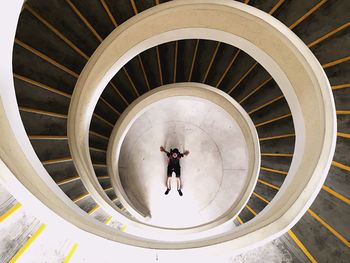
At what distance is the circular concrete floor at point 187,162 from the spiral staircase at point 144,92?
1066 mm

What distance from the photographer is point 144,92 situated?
6973 millimetres

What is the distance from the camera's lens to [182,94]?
22.4 ft

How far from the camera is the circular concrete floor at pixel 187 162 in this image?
792 centimetres

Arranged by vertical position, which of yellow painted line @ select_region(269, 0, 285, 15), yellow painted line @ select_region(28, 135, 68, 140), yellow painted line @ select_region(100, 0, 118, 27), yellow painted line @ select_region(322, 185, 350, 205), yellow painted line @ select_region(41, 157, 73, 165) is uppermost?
yellow painted line @ select_region(100, 0, 118, 27)

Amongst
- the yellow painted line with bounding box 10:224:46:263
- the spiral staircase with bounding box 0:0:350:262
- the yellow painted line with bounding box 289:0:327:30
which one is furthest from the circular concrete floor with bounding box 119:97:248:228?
the yellow painted line with bounding box 10:224:46:263

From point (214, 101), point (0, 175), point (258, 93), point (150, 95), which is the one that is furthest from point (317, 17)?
point (0, 175)

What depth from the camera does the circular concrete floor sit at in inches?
312

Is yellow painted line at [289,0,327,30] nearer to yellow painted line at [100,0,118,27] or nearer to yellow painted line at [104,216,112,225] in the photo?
yellow painted line at [100,0,118,27]

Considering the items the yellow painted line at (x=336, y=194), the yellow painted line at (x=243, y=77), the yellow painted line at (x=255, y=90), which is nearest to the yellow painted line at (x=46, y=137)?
the yellow painted line at (x=243, y=77)

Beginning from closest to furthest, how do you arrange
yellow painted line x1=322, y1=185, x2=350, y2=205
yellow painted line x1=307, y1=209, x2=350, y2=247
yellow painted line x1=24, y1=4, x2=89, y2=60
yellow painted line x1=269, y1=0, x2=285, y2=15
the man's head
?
yellow painted line x1=307, y1=209, x2=350, y2=247
yellow painted line x1=322, y1=185, x2=350, y2=205
yellow painted line x1=24, y1=4, x2=89, y2=60
yellow painted line x1=269, y1=0, x2=285, y2=15
the man's head

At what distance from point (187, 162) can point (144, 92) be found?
96.3 inches

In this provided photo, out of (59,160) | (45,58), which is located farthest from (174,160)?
(45,58)

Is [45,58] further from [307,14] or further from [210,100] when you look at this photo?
[307,14]

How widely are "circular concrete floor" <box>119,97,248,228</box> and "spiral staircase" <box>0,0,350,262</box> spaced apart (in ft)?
3.50
